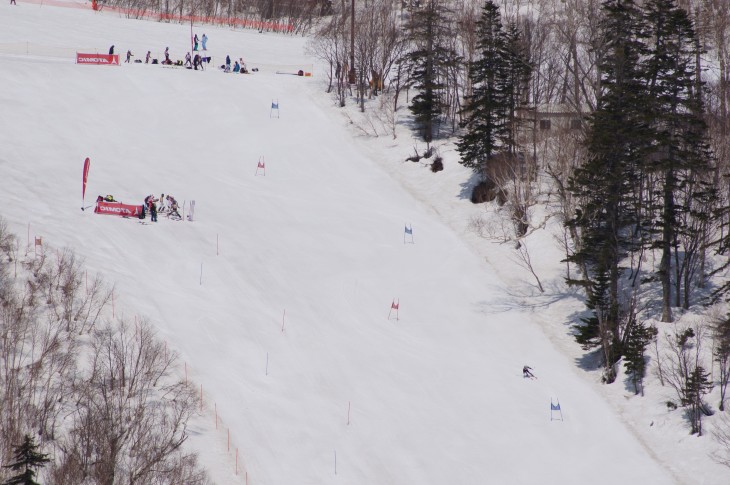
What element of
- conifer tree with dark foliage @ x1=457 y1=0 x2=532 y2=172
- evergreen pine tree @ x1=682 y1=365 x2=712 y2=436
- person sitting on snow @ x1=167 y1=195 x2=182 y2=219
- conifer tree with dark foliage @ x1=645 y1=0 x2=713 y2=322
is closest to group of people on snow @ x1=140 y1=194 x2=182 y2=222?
person sitting on snow @ x1=167 y1=195 x2=182 y2=219

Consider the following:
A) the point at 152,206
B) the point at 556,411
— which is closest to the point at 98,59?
the point at 152,206

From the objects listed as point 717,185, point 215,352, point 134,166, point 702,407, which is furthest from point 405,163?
point 702,407

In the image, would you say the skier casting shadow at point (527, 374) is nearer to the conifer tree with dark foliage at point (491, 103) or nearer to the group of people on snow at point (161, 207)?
the conifer tree with dark foliage at point (491, 103)

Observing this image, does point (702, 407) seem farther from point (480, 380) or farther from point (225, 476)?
point (225, 476)

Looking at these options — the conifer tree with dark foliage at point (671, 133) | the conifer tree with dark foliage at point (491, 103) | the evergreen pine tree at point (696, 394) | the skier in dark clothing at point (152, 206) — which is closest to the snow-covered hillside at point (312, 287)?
the evergreen pine tree at point (696, 394)

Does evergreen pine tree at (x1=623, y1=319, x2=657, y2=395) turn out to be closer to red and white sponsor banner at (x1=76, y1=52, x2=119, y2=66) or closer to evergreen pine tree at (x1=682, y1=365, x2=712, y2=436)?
evergreen pine tree at (x1=682, y1=365, x2=712, y2=436)

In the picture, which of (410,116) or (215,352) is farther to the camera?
(410,116)
